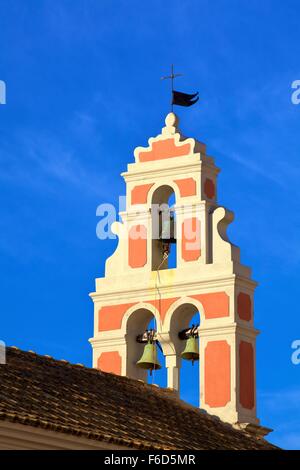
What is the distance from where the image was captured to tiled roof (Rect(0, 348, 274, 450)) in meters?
31.8

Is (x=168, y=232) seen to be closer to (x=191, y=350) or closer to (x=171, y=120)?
(x=171, y=120)

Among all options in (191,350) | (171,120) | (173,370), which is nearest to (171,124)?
(171,120)

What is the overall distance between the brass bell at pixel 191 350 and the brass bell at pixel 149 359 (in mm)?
693

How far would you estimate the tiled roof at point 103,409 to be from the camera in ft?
104

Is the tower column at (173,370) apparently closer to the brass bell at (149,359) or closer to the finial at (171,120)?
the brass bell at (149,359)

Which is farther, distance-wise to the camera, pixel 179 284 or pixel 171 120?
pixel 171 120

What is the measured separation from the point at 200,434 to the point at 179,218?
7.23 metres

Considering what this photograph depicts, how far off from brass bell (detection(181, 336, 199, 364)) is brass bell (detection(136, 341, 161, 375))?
2.27ft

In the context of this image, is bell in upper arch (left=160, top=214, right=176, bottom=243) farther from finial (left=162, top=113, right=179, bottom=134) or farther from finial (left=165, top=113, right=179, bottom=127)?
finial (left=165, top=113, right=179, bottom=127)

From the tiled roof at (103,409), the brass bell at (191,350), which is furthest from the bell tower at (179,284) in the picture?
the tiled roof at (103,409)

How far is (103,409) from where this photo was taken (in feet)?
115

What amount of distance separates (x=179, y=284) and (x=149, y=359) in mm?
1906
